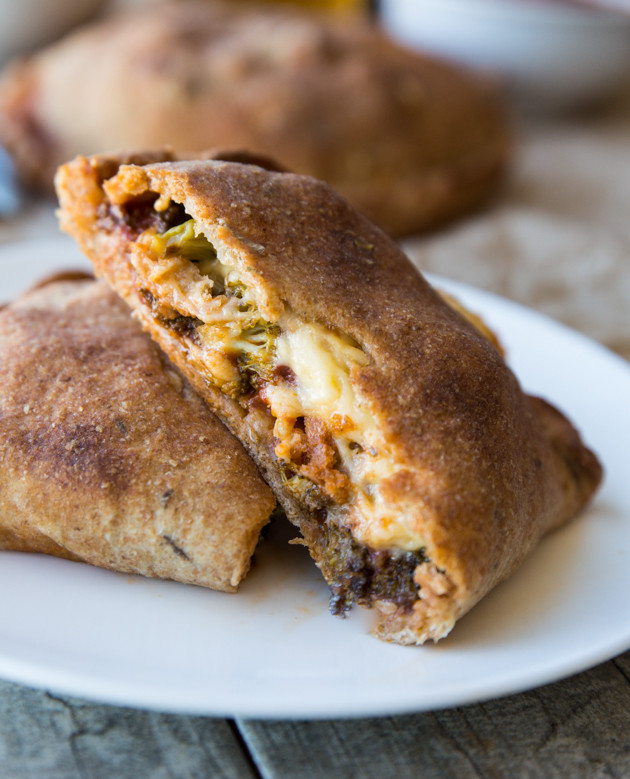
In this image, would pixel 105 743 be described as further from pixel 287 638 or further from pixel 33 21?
pixel 33 21

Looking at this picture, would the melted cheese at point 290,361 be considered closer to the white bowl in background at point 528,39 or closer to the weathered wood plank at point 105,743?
the weathered wood plank at point 105,743

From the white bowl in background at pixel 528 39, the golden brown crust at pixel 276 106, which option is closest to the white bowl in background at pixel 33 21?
the golden brown crust at pixel 276 106

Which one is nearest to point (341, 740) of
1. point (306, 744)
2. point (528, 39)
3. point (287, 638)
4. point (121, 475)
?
point (306, 744)

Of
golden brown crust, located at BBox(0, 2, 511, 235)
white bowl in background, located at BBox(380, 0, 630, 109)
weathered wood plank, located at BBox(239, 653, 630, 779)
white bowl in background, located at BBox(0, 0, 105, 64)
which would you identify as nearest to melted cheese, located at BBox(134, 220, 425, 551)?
weathered wood plank, located at BBox(239, 653, 630, 779)

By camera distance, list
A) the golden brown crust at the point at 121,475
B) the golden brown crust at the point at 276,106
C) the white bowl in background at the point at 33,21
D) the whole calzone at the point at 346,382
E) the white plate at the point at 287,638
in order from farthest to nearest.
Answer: the white bowl in background at the point at 33,21 → the golden brown crust at the point at 276,106 → the golden brown crust at the point at 121,475 → the whole calzone at the point at 346,382 → the white plate at the point at 287,638

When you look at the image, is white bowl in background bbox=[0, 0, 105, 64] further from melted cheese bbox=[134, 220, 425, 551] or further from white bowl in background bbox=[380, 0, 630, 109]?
melted cheese bbox=[134, 220, 425, 551]

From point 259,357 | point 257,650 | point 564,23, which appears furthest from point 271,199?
point 564,23
